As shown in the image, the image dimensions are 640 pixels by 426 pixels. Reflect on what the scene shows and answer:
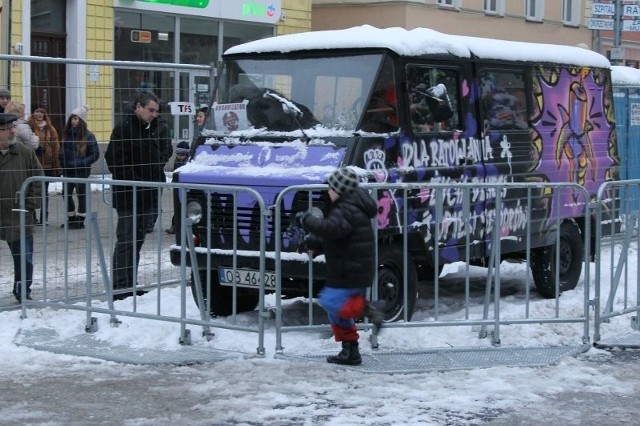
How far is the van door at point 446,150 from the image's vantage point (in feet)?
30.2

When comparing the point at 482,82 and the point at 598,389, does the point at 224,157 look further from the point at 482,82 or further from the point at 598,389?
the point at 598,389

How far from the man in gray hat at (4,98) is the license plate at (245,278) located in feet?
8.31

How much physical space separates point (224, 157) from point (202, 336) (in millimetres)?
1564

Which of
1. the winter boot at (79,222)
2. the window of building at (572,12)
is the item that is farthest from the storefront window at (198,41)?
the window of building at (572,12)

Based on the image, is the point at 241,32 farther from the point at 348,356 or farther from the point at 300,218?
the point at 348,356

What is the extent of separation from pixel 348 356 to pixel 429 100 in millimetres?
2604

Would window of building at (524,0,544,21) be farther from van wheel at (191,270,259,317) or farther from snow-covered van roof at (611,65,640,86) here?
van wheel at (191,270,259,317)

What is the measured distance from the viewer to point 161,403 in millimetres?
7082

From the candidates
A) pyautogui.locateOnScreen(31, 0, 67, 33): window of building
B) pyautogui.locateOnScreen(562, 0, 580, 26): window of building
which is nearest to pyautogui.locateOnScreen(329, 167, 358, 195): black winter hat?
pyautogui.locateOnScreen(31, 0, 67, 33): window of building

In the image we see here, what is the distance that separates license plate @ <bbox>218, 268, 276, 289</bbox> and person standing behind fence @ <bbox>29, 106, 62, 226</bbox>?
1.78 m

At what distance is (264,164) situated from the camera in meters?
9.11

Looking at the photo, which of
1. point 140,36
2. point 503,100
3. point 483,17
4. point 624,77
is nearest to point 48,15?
point 140,36

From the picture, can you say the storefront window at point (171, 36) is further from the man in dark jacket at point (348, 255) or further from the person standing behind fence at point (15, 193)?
the man in dark jacket at point (348, 255)

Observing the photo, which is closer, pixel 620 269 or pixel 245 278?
pixel 245 278
